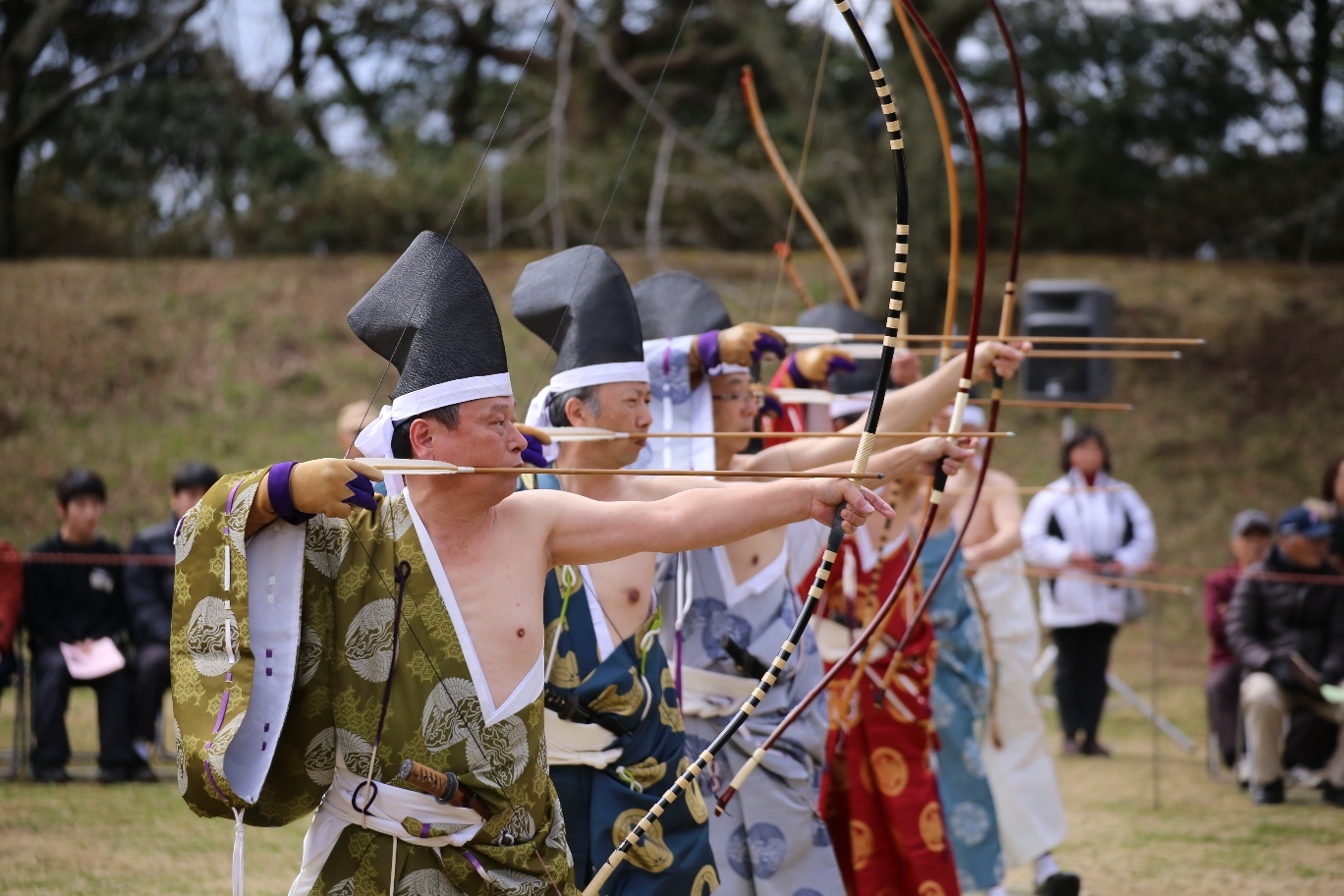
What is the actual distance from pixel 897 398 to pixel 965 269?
39.7 ft

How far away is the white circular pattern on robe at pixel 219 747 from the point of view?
90.0 inches

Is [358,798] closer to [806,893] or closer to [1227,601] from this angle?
[806,893]

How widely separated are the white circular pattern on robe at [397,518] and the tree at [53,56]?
12.9 m

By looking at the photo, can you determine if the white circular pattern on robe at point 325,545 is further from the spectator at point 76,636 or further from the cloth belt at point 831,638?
the spectator at point 76,636

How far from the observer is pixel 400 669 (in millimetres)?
2498

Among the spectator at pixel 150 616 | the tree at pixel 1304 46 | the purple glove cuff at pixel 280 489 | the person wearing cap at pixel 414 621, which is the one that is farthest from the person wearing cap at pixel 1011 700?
the tree at pixel 1304 46

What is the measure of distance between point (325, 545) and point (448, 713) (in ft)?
1.14

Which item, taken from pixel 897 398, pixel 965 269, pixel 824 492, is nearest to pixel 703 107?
pixel 965 269

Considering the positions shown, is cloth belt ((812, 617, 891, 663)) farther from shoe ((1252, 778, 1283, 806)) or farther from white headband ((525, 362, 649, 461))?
shoe ((1252, 778, 1283, 806))

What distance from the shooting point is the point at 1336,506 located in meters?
7.58

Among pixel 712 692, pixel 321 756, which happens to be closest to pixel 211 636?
pixel 321 756

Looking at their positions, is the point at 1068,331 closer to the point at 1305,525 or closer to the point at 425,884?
the point at 1305,525

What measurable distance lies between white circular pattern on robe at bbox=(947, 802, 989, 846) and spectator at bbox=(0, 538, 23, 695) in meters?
4.23

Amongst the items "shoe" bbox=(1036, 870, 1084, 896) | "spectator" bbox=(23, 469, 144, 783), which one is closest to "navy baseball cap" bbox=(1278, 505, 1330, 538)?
"shoe" bbox=(1036, 870, 1084, 896)
